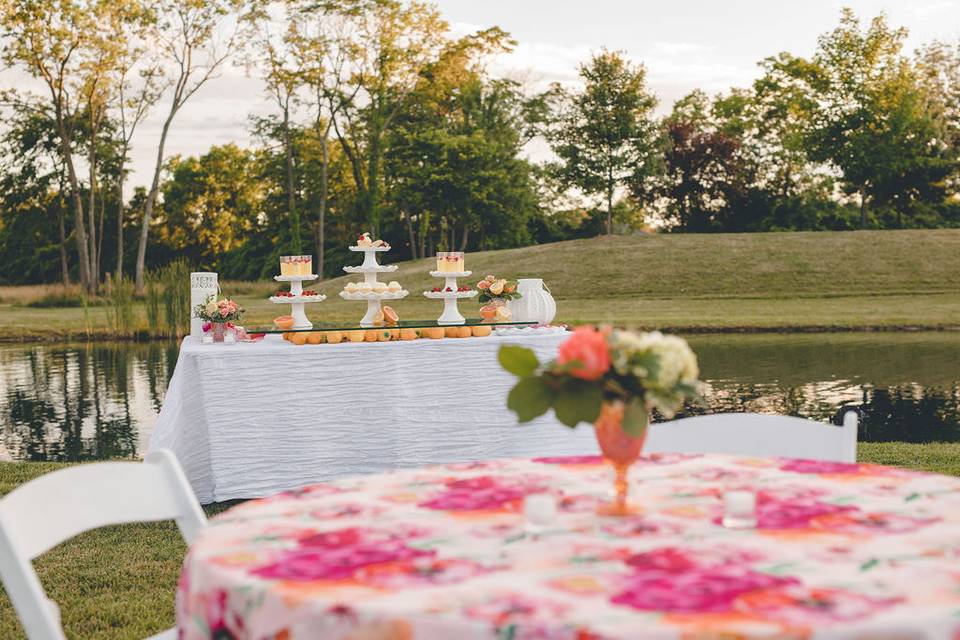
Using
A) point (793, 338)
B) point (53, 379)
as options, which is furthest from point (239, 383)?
point (793, 338)

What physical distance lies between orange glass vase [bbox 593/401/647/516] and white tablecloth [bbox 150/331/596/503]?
3970 millimetres

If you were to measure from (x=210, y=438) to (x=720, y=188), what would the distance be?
134 feet

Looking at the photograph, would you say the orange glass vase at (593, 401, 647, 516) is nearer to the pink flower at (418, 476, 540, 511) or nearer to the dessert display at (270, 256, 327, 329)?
the pink flower at (418, 476, 540, 511)

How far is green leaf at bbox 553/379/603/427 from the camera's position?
1.96 metres

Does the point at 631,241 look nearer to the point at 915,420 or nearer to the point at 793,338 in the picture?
the point at 793,338

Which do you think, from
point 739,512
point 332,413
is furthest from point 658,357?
point 332,413

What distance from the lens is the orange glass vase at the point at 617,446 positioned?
2049 mm

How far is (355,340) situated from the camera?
261 inches

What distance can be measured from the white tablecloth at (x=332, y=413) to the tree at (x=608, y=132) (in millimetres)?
31294

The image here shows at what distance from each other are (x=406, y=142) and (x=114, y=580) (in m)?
38.2

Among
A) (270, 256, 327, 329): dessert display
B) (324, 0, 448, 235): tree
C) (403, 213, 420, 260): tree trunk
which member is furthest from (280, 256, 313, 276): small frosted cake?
(403, 213, 420, 260): tree trunk

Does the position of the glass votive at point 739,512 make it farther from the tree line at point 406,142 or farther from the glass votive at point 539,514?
the tree line at point 406,142

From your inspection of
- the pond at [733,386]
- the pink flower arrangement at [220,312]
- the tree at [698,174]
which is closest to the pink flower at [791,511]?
the pink flower arrangement at [220,312]

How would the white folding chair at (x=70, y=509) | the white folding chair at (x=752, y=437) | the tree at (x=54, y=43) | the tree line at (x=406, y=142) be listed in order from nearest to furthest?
the white folding chair at (x=70, y=509) → the white folding chair at (x=752, y=437) → the tree at (x=54, y=43) → the tree line at (x=406, y=142)
